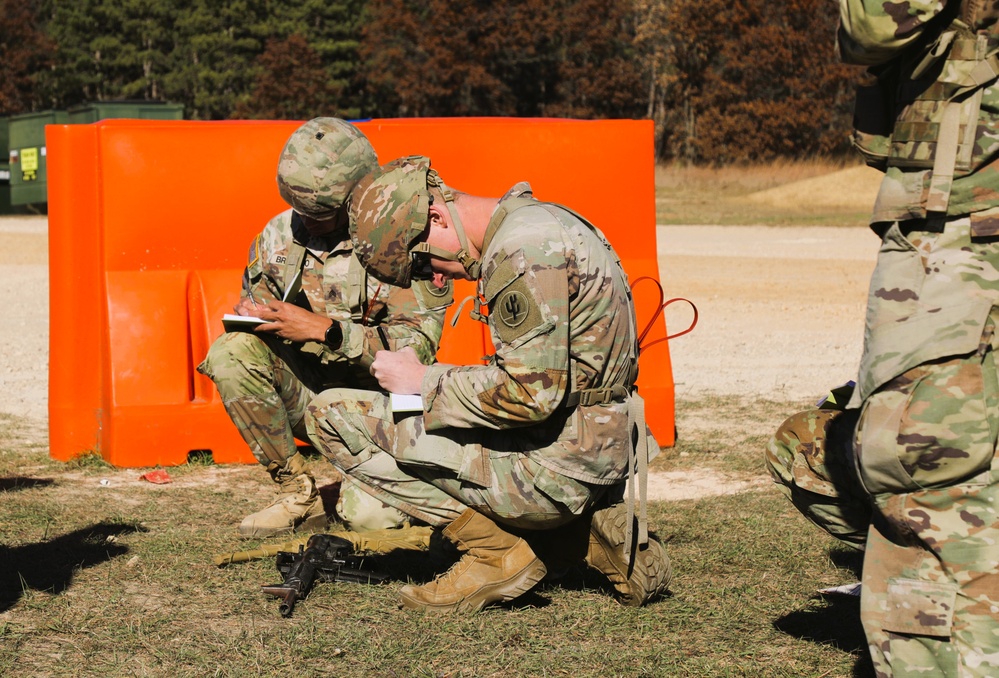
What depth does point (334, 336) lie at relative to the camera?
498 cm

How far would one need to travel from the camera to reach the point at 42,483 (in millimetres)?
5852

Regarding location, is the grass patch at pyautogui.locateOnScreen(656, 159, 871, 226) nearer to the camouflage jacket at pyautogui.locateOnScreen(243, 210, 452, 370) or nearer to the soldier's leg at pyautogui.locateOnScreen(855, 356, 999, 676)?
the camouflage jacket at pyautogui.locateOnScreen(243, 210, 452, 370)

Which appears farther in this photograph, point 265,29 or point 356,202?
point 265,29

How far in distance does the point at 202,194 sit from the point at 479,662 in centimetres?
362

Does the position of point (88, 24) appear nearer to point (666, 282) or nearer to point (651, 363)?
point (666, 282)

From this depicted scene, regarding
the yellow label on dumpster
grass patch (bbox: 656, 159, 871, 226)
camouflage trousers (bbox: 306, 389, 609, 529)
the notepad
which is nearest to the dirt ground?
camouflage trousers (bbox: 306, 389, 609, 529)

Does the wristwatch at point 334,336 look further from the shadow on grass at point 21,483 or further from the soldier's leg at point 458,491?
the shadow on grass at point 21,483

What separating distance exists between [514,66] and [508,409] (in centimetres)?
4200

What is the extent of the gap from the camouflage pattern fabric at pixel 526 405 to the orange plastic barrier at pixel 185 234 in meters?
2.32

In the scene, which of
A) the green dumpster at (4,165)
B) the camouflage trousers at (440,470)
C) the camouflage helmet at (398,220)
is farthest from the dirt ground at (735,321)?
the green dumpster at (4,165)

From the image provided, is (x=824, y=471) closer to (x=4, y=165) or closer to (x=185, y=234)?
(x=185, y=234)

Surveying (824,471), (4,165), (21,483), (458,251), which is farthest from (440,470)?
(4,165)

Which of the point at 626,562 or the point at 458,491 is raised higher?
the point at 458,491

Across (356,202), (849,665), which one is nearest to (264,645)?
(356,202)
